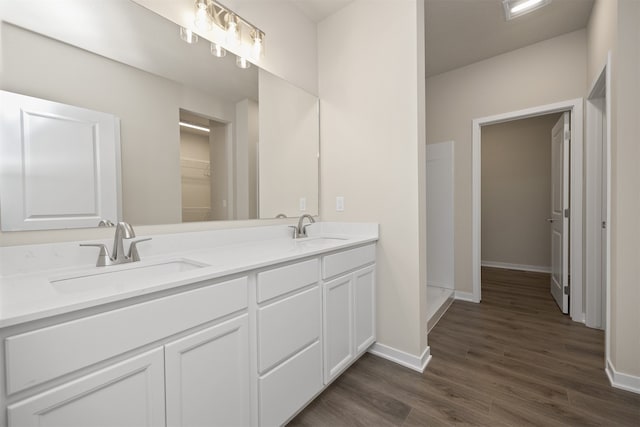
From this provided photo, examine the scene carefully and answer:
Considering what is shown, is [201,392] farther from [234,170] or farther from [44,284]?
[234,170]

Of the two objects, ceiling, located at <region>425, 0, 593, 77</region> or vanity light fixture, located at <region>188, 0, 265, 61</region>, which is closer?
vanity light fixture, located at <region>188, 0, 265, 61</region>

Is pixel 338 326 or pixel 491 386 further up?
pixel 338 326

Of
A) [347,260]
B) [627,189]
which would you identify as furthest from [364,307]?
[627,189]

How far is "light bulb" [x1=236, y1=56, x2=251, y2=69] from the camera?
1784mm

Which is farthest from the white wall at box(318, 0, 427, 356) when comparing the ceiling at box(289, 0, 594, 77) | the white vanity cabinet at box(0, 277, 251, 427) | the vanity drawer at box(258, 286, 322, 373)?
the white vanity cabinet at box(0, 277, 251, 427)

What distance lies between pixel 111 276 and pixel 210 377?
551 millimetres

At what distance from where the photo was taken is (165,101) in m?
1.46

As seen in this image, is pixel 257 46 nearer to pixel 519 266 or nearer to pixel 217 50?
pixel 217 50

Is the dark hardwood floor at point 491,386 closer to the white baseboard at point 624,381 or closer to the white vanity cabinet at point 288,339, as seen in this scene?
the white baseboard at point 624,381

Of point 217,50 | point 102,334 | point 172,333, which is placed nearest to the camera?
point 102,334

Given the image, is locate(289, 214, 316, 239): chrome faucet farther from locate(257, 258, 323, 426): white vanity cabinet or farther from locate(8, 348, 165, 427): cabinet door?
locate(8, 348, 165, 427): cabinet door

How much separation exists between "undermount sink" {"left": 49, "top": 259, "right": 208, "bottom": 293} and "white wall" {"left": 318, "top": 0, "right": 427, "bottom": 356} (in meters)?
1.28

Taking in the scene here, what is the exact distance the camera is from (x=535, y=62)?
109 inches

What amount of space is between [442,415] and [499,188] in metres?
4.36
